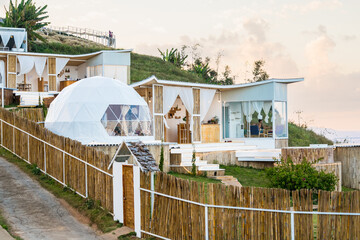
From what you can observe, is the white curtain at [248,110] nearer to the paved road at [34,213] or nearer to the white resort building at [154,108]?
the white resort building at [154,108]

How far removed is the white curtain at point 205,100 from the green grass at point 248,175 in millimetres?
5064

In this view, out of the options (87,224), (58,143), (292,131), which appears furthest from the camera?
(292,131)

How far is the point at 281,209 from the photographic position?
32.5 ft

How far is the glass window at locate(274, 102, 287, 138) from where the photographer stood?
2842 cm

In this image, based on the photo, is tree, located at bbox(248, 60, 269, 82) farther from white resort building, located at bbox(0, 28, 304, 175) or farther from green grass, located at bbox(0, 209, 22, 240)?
green grass, located at bbox(0, 209, 22, 240)

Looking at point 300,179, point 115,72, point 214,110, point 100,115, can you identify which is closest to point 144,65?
point 115,72

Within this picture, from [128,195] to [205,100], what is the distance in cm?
1560

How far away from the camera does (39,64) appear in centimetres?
3522

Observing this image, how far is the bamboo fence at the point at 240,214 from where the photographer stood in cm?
945

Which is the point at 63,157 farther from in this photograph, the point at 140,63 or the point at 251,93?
the point at 140,63

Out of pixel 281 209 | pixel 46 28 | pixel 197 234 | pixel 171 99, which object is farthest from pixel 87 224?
pixel 46 28

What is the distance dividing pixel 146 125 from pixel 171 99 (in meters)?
3.68

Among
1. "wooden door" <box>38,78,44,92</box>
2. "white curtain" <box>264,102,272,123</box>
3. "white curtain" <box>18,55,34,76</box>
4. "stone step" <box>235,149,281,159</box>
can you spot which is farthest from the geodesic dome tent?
"wooden door" <box>38,78,44,92</box>

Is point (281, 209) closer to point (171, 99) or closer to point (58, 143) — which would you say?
point (58, 143)
